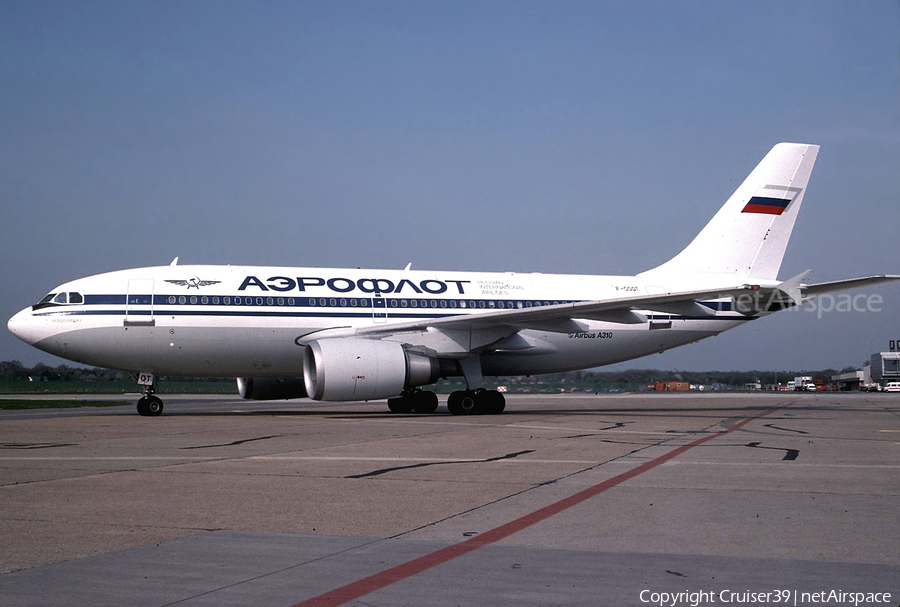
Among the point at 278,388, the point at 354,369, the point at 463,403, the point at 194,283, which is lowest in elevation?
the point at 463,403

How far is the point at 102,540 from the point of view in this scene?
17.7 ft

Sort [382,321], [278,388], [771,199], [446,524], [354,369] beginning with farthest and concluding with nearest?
[771,199], [278,388], [382,321], [354,369], [446,524]

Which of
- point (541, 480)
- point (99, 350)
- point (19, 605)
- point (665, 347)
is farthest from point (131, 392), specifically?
point (19, 605)

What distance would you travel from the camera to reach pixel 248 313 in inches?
794

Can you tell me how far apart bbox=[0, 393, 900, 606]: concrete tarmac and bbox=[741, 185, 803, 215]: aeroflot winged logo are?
47.2ft

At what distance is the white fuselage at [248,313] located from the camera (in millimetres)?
19594

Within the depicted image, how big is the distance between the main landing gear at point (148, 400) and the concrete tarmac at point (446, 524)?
7.83 meters

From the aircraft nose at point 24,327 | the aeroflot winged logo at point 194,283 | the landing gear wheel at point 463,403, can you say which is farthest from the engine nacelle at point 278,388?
the aircraft nose at point 24,327

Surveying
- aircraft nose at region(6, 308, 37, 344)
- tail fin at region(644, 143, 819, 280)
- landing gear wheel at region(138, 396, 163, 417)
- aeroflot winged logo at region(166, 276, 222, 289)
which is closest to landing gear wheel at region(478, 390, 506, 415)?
tail fin at region(644, 143, 819, 280)

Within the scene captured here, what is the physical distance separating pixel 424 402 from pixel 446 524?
17211 mm

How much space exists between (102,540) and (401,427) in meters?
10.6

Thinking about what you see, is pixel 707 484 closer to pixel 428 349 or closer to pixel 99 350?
pixel 428 349

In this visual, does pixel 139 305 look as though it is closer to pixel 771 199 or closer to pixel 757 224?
pixel 757 224

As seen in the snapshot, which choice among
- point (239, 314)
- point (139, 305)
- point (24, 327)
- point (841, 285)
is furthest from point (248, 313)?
point (841, 285)
